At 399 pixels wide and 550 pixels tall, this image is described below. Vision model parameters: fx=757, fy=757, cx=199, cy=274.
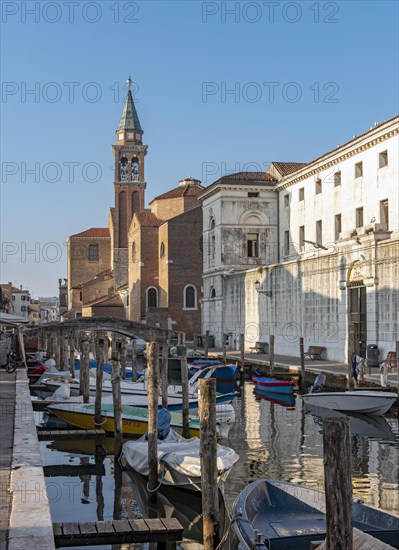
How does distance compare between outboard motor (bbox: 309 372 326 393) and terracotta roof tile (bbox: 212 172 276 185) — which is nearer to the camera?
outboard motor (bbox: 309 372 326 393)

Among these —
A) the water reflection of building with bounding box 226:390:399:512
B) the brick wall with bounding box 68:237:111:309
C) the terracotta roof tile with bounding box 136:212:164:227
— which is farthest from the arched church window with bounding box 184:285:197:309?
the water reflection of building with bounding box 226:390:399:512

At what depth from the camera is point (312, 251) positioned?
40.8 meters

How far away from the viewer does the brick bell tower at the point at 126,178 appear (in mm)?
77812

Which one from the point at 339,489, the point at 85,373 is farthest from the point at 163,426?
the point at 85,373

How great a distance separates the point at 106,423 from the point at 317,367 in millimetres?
12258

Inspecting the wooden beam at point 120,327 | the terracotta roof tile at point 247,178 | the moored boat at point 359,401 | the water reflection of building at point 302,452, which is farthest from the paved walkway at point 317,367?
the terracotta roof tile at point 247,178

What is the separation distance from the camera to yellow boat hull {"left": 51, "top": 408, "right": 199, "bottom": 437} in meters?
17.6

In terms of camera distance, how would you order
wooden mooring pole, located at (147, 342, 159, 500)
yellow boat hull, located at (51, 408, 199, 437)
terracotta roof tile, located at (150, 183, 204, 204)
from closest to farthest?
wooden mooring pole, located at (147, 342, 159, 500), yellow boat hull, located at (51, 408, 199, 437), terracotta roof tile, located at (150, 183, 204, 204)

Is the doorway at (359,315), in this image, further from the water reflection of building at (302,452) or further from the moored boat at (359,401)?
the moored boat at (359,401)

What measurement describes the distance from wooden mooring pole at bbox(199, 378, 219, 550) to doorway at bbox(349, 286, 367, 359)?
18.9m

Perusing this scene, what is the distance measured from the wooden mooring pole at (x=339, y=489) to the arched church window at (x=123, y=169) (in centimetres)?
7492

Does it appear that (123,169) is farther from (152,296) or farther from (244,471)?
(244,471)

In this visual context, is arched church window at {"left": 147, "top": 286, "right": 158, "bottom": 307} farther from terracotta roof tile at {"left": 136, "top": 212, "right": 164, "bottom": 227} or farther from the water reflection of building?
the water reflection of building

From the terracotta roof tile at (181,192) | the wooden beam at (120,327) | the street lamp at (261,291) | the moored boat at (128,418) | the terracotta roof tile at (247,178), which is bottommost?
the moored boat at (128,418)
